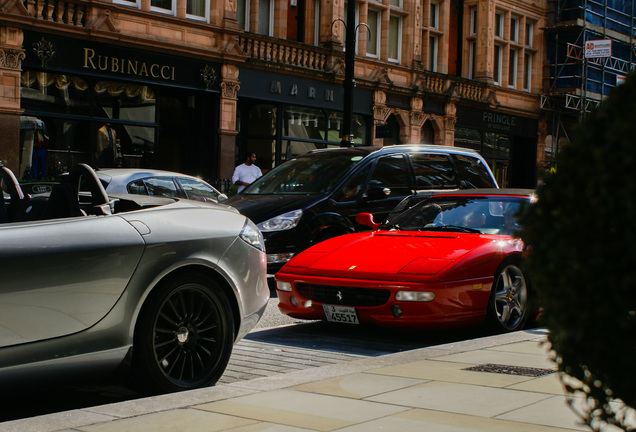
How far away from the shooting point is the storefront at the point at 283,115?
81.5 feet

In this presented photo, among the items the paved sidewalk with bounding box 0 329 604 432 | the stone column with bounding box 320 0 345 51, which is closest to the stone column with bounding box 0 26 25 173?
the stone column with bounding box 320 0 345 51

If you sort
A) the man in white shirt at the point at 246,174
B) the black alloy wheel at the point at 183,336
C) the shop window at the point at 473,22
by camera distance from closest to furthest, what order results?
the black alloy wheel at the point at 183,336, the man in white shirt at the point at 246,174, the shop window at the point at 473,22

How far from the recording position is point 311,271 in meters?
8.20

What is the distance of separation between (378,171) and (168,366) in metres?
7.09

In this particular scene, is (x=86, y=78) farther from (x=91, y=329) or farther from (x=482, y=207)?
(x=91, y=329)

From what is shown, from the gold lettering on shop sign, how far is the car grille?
1370 centimetres

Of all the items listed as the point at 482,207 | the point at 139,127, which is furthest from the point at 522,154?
the point at 482,207

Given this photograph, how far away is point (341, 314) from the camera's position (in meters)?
7.88

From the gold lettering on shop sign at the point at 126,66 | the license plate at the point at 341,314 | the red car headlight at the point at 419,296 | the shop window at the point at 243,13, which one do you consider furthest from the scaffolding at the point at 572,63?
the red car headlight at the point at 419,296

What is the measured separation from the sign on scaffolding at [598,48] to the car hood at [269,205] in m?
25.4

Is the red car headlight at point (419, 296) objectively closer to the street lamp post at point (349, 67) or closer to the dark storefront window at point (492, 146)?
the street lamp post at point (349, 67)

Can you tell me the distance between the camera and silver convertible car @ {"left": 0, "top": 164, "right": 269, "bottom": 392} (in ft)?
16.0

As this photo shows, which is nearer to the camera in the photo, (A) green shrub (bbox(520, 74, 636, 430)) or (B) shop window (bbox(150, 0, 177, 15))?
(A) green shrub (bbox(520, 74, 636, 430))

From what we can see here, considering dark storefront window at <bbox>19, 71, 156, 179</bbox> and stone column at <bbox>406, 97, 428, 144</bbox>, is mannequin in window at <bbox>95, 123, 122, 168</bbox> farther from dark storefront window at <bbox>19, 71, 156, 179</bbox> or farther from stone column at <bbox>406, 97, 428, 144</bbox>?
stone column at <bbox>406, 97, 428, 144</bbox>
